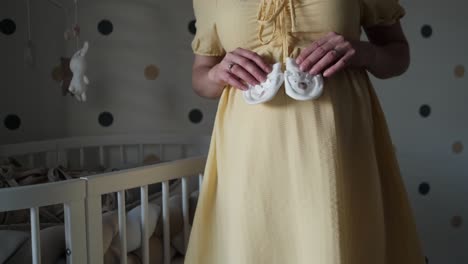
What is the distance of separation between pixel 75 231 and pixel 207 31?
1.18 feet

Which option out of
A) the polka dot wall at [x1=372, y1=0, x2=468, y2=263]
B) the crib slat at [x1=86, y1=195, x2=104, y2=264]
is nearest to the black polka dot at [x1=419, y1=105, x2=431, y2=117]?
the polka dot wall at [x1=372, y1=0, x2=468, y2=263]

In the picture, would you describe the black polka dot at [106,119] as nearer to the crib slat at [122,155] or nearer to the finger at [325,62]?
the crib slat at [122,155]

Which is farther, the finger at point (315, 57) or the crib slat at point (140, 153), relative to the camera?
the crib slat at point (140, 153)

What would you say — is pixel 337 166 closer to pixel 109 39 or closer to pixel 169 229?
pixel 169 229

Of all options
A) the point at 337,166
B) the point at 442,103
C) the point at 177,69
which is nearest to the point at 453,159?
the point at 442,103

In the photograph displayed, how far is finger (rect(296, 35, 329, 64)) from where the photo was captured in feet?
1.90

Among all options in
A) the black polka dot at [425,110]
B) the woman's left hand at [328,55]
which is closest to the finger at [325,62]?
the woman's left hand at [328,55]

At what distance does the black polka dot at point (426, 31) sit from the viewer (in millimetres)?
1439

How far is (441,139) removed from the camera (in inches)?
58.1

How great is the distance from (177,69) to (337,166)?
92 centimetres

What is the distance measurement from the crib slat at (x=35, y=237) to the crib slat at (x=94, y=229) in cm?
7

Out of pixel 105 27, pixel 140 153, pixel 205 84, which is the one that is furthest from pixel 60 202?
pixel 105 27

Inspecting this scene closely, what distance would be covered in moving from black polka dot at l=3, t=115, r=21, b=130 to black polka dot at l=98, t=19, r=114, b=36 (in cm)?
36

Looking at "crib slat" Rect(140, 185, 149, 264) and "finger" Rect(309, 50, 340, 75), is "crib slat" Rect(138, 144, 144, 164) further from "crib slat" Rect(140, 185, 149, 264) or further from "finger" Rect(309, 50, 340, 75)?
"finger" Rect(309, 50, 340, 75)
